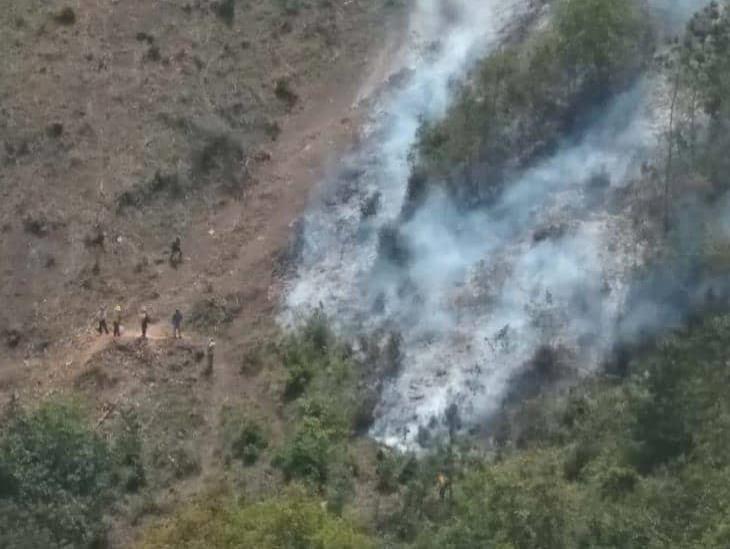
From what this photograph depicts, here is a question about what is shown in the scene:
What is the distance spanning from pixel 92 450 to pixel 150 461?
192 centimetres

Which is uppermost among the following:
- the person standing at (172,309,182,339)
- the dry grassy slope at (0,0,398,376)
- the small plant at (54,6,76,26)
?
the small plant at (54,6,76,26)

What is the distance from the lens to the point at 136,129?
129 ft

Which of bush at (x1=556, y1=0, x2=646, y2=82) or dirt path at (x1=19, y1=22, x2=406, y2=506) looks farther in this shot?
bush at (x1=556, y1=0, x2=646, y2=82)

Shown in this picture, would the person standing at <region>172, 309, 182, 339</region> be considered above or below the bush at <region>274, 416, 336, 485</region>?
above

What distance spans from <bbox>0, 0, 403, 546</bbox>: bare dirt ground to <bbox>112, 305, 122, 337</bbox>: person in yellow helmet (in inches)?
9.1

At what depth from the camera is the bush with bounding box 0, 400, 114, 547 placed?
1070 inches

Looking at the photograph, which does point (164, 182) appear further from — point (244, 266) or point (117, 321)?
point (117, 321)

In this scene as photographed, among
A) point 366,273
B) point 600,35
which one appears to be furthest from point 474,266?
point 600,35

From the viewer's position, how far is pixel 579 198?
33844 mm

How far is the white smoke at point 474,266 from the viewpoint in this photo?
31.0m

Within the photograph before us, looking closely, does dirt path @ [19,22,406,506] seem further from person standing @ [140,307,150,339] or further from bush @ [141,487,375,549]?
bush @ [141,487,375,549]

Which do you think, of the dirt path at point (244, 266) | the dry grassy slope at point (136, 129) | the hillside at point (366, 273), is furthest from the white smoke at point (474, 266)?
the dry grassy slope at point (136, 129)

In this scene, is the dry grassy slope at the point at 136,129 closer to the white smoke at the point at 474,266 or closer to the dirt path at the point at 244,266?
the dirt path at the point at 244,266

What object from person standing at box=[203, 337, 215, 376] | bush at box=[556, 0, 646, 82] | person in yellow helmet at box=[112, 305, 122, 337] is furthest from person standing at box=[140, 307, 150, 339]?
bush at box=[556, 0, 646, 82]
